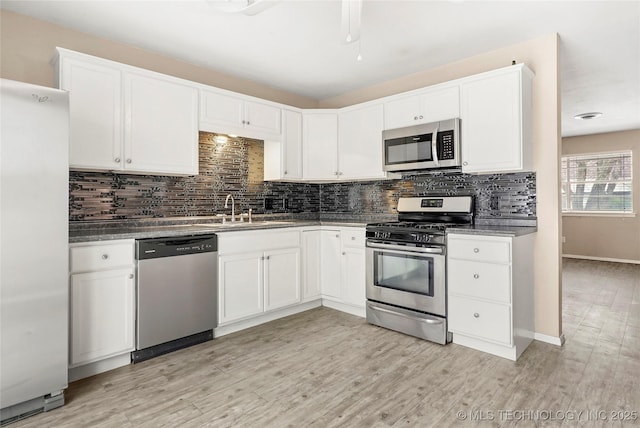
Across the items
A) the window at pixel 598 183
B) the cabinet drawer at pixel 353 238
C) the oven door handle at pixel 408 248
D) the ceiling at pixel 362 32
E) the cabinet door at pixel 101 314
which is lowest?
the cabinet door at pixel 101 314

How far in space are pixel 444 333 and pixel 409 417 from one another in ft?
3.60

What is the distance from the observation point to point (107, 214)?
294 cm

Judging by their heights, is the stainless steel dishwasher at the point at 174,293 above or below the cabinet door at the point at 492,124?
below

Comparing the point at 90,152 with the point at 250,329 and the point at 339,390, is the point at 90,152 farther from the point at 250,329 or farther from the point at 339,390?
the point at 339,390

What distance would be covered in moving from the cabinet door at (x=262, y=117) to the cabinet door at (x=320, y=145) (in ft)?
1.34

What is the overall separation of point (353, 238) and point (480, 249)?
1.24 meters

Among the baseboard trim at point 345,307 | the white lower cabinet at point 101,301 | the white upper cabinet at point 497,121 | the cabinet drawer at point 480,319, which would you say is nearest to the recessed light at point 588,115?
the white upper cabinet at point 497,121

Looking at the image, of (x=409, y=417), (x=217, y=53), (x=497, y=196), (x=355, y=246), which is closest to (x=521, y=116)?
(x=497, y=196)

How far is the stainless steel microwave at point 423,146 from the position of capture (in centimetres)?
313

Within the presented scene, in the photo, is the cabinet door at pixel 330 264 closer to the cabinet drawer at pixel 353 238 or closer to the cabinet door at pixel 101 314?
the cabinet drawer at pixel 353 238

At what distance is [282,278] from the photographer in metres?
3.46

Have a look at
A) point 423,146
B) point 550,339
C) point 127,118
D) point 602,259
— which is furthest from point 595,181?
point 127,118

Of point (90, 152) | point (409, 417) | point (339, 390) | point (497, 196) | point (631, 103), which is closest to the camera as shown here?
point (409, 417)

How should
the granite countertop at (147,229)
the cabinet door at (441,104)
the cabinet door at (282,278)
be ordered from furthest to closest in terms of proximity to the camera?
the cabinet door at (282,278) → the cabinet door at (441,104) → the granite countertop at (147,229)
